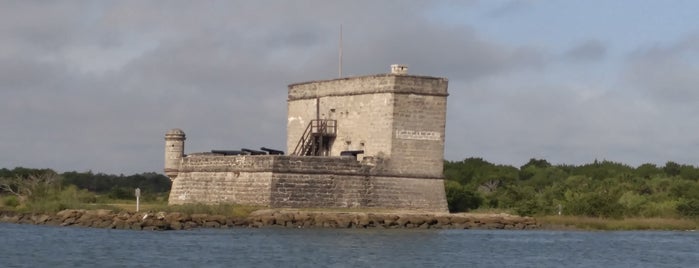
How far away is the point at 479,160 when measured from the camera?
6650cm

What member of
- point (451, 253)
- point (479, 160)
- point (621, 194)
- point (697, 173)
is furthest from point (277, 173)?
point (697, 173)

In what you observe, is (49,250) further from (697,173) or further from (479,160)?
(697,173)

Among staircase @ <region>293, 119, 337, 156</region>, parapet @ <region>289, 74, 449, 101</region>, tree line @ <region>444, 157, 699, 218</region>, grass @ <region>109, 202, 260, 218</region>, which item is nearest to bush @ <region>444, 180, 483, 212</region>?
tree line @ <region>444, 157, 699, 218</region>

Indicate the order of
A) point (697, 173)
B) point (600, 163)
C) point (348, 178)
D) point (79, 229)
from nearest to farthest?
point (79, 229) < point (348, 178) < point (697, 173) < point (600, 163)

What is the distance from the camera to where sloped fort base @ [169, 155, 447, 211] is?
4078 centimetres

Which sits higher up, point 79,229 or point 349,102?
point 349,102

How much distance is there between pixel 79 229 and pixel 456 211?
13034 millimetres

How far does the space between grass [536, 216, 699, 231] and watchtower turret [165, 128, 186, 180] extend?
39.4 feet

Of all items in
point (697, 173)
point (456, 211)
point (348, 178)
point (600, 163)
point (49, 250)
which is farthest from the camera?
point (600, 163)

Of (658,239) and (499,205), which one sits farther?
(499,205)

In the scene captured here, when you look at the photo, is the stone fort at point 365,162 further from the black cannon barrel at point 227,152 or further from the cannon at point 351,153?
the black cannon barrel at point 227,152

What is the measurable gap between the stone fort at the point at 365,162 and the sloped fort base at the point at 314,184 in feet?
0.10

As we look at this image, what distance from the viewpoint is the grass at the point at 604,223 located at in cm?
4281

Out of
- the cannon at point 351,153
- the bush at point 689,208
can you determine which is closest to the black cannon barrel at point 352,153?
the cannon at point 351,153
